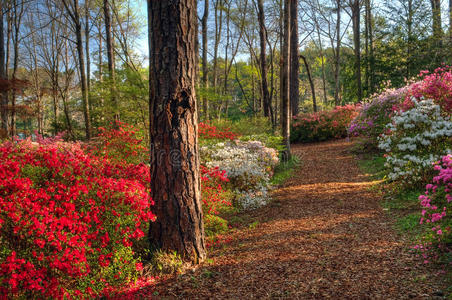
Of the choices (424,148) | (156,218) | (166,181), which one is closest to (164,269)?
(156,218)

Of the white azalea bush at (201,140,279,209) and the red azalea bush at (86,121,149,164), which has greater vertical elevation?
the red azalea bush at (86,121,149,164)

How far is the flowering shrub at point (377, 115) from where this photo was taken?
795cm

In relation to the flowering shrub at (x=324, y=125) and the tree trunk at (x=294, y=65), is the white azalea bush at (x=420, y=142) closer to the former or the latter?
the flowering shrub at (x=324, y=125)

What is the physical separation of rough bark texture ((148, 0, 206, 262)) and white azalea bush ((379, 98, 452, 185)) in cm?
373

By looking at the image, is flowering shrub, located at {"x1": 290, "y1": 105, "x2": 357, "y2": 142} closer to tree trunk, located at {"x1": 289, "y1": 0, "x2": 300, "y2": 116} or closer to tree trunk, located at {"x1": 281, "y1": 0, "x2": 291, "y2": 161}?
tree trunk, located at {"x1": 289, "y1": 0, "x2": 300, "y2": 116}

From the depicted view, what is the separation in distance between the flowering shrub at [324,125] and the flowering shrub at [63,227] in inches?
463

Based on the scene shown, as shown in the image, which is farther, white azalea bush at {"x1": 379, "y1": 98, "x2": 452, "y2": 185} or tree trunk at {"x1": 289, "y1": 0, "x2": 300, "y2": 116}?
tree trunk at {"x1": 289, "y1": 0, "x2": 300, "y2": 116}

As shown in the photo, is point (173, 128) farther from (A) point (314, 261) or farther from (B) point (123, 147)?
(B) point (123, 147)

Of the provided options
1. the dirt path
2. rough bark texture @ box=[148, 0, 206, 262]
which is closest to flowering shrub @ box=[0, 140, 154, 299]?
rough bark texture @ box=[148, 0, 206, 262]

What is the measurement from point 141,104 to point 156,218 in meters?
5.35

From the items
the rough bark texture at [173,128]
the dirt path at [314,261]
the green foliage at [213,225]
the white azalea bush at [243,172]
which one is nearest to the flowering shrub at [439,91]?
the dirt path at [314,261]

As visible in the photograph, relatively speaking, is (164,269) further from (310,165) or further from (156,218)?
(310,165)

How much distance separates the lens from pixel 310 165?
8555 mm

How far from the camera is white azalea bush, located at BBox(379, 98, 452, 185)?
190 inches
